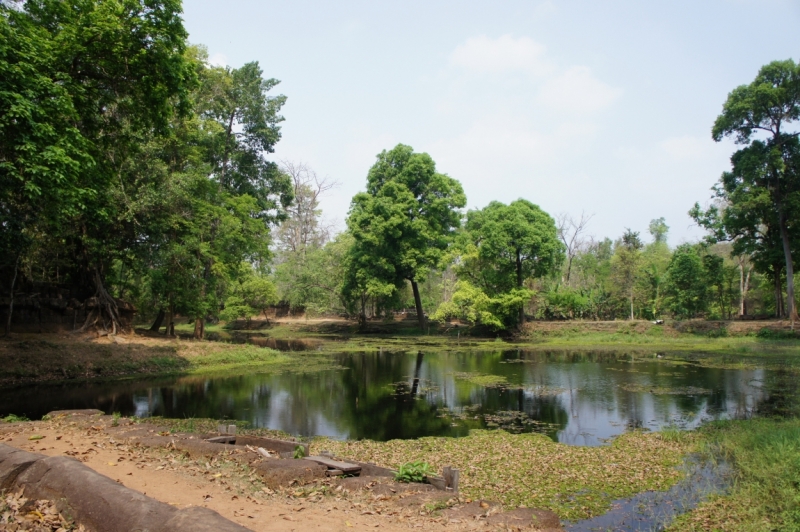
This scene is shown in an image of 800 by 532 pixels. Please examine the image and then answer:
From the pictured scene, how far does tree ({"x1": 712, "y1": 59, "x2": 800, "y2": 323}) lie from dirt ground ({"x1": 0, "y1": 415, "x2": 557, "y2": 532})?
35.2 m

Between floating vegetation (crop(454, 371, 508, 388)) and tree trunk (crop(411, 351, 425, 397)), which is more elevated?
floating vegetation (crop(454, 371, 508, 388))

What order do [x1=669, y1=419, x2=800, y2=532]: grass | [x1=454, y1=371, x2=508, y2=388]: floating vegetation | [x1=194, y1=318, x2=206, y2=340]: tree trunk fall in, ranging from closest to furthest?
[x1=669, y1=419, x2=800, y2=532]: grass, [x1=454, y1=371, x2=508, y2=388]: floating vegetation, [x1=194, y1=318, x2=206, y2=340]: tree trunk

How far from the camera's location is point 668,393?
680 inches

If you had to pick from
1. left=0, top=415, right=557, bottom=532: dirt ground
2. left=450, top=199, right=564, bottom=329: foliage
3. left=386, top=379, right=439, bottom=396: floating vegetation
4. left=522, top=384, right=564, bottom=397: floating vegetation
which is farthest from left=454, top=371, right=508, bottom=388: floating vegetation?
left=450, top=199, right=564, bottom=329: foliage

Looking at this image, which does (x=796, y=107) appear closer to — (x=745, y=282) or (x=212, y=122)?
(x=745, y=282)

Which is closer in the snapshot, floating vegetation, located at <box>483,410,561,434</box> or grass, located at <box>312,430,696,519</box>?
grass, located at <box>312,430,696,519</box>

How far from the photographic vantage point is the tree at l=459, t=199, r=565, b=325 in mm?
40156

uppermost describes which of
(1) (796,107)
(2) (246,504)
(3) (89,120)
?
(1) (796,107)

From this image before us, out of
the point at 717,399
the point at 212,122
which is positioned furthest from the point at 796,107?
the point at 212,122

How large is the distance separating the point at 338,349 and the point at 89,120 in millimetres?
20409

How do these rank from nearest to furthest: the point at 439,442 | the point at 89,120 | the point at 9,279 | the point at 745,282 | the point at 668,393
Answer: the point at 439,442, the point at 89,120, the point at 668,393, the point at 9,279, the point at 745,282

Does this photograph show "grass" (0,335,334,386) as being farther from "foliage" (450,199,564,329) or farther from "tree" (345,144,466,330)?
"tree" (345,144,466,330)

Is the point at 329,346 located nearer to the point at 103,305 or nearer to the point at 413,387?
the point at 103,305

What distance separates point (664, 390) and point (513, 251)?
2363 cm
